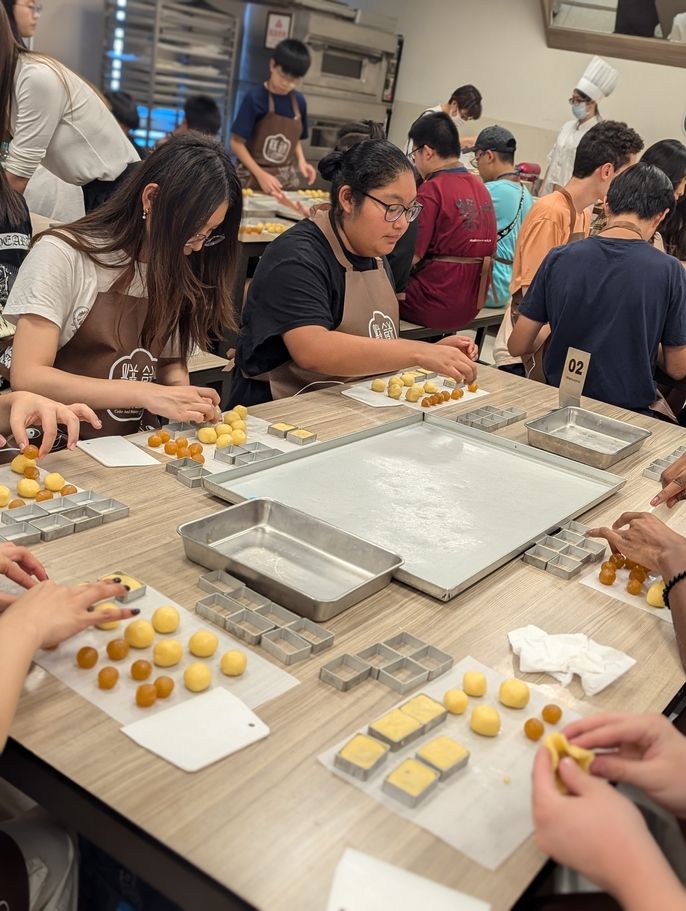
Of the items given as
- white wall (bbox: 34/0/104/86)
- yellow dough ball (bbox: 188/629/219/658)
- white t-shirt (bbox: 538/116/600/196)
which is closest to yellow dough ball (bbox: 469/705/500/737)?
yellow dough ball (bbox: 188/629/219/658)

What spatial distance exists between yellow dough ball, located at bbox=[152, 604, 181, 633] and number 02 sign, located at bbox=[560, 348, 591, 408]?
5.03 feet

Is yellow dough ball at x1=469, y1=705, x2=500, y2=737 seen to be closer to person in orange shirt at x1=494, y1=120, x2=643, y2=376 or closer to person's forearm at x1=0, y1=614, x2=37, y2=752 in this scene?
person's forearm at x1=0, y1=614, x2=37, y2=752

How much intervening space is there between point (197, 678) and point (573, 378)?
169cm

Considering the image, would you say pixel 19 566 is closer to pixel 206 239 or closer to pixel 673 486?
pixel 206 239

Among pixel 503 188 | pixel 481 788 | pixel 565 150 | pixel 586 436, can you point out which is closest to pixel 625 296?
pixel 586 436

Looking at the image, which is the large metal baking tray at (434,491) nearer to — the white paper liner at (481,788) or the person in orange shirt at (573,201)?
the white paper liner at (481,788)

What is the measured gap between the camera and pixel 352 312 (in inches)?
107

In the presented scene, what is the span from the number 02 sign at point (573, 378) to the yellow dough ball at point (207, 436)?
3.39 ft

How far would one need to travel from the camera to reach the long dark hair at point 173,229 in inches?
81.0

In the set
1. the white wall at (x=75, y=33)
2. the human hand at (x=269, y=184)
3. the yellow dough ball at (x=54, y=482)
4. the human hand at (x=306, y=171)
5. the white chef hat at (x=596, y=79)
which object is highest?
the white chef hat at (x=596, y=79)

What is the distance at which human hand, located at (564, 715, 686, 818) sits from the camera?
105cm

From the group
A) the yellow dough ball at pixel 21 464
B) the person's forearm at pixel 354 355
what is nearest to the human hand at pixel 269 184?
the person's forearm at pixel 354 355

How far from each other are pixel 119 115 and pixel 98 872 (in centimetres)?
521

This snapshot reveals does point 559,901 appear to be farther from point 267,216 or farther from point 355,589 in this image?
point 267,216
